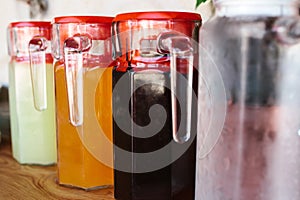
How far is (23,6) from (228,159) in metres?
0.76

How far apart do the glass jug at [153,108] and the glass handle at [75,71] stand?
0.05 metres

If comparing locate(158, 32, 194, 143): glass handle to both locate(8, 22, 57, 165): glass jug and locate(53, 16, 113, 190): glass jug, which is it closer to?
locate(53, 16, 113, 190): glass jug

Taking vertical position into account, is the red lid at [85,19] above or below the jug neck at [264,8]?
below

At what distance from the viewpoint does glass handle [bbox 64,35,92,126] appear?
21.5 inches

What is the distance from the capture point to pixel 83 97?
1.87 ft

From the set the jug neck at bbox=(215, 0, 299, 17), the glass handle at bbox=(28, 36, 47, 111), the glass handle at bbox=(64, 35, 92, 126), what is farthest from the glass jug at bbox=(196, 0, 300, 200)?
the glass handle at bbox=(28, 36, 47, 111)

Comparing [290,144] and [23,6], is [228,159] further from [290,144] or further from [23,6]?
[23,6]

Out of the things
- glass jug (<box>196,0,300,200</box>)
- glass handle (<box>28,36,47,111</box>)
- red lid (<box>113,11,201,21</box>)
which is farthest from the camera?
glass handle (<box>28,36,47,111</box>)

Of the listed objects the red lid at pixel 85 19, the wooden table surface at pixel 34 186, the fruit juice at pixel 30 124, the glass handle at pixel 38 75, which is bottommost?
the wooden table surface at pixel 34 186

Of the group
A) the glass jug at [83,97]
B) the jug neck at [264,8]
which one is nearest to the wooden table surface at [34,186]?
the glass jug at [83,97]

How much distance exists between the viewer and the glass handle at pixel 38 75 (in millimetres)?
667

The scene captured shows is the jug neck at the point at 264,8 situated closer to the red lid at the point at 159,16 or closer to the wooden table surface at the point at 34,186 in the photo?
the red lid at the point at 159,16

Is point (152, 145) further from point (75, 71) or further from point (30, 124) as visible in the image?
point (30, 124)

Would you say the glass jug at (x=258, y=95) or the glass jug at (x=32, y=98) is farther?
the glass jug at (x=32, y=98)
